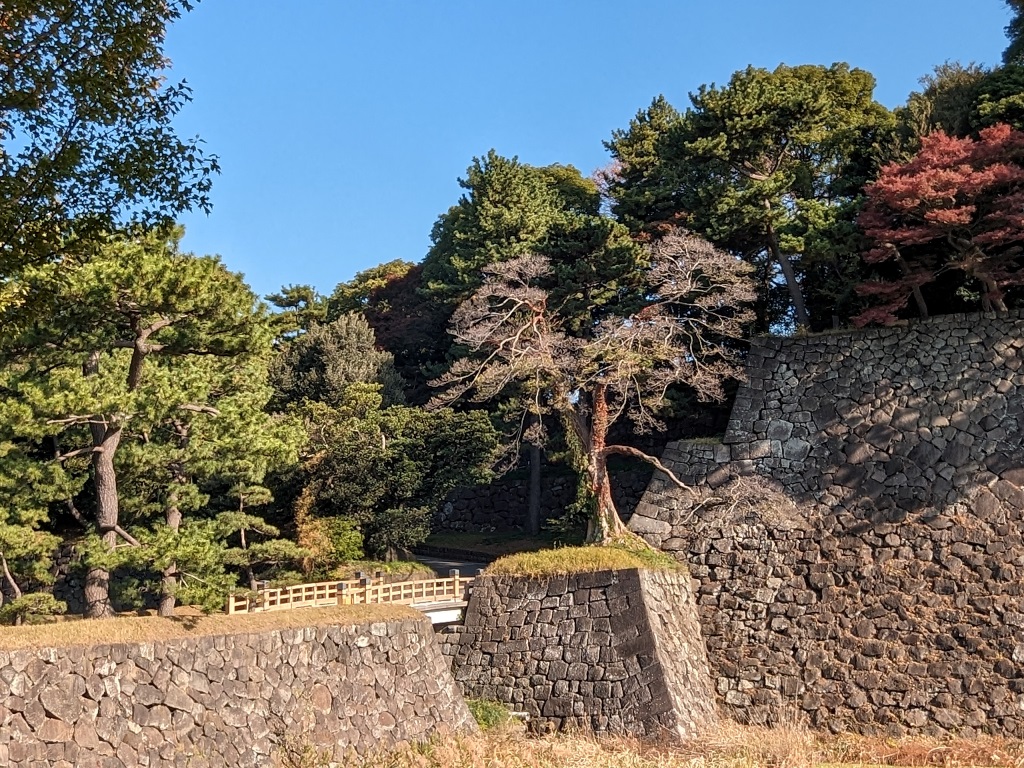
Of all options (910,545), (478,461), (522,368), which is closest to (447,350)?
(478,461)

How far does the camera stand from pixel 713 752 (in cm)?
1291

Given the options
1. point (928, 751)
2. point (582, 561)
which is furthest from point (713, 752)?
point (582, 561)

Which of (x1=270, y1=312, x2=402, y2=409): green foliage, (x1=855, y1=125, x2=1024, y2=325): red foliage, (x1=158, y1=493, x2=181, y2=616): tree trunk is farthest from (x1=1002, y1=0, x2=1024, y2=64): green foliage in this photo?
(x1=158, y1=493, x2=181, y2=616): tree trunk

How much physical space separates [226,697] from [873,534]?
38.4 ft

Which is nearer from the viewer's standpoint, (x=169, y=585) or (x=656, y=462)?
(x=169, y=585)

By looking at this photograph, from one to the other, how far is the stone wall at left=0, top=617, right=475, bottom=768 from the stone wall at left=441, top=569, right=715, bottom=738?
4.57 ft

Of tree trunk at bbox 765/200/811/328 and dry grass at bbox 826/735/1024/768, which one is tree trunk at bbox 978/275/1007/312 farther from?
dry grass at bbox 826/735/1024/768

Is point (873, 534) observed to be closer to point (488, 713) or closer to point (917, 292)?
point (917, 292)

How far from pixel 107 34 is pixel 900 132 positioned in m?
17.0

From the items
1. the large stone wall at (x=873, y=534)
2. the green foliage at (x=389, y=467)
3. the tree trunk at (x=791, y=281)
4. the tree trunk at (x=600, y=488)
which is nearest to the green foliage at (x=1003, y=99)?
the large stone wall at (x=873, y=534)

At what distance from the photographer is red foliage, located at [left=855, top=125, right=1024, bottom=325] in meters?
16.1

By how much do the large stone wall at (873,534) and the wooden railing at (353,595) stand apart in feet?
13.8

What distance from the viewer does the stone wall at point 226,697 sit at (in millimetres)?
10281

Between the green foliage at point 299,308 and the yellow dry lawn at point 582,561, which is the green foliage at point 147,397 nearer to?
the yellow dry lawn at point 582,561
